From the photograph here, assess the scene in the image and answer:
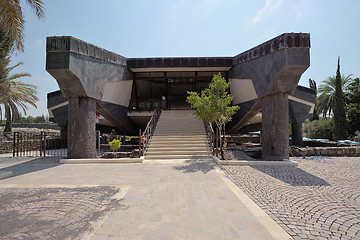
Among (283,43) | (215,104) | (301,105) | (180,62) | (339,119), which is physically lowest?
(339,119)

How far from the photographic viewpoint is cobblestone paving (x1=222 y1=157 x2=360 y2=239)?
300cm

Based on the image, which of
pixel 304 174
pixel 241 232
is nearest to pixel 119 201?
pixel 241 232

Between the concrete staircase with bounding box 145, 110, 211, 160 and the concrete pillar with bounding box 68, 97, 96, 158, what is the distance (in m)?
3.27

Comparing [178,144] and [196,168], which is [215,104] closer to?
[196,168]

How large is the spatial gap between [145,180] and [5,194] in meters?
3.64

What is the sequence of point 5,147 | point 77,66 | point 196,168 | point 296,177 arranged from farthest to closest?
1. point 5,147
2. point 77,66
3. point 196,168
4. point 296,177

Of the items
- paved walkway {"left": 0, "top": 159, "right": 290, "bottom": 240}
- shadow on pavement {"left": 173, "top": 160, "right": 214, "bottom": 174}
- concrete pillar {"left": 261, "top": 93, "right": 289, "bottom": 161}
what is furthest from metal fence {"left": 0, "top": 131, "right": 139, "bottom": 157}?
concrete pillar {"left": 261, "top": 93, "right": 289, "bottom": 161}

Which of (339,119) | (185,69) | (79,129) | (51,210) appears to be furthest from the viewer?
(339,119)

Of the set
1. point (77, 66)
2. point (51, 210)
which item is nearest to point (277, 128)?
point (51, 210)

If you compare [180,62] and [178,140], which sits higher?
[180,62]

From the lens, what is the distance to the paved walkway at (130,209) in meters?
2.85

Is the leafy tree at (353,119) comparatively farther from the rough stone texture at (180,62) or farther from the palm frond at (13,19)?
the palm frond at (13,19)

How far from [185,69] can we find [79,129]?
9.72m

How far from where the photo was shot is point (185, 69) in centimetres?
1524
